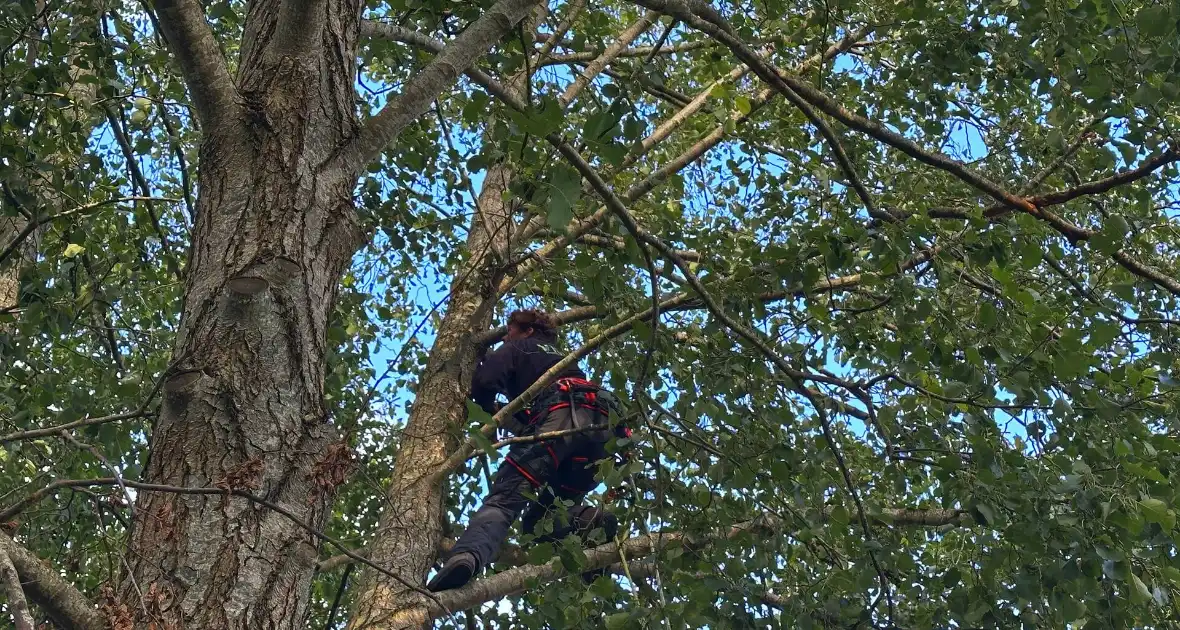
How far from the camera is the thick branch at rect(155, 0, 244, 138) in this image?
268 centimetres

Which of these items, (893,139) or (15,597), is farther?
(893,139)

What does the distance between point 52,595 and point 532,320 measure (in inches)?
137

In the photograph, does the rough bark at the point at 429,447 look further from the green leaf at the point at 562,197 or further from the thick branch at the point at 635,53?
the green leaf at the point at 562,197

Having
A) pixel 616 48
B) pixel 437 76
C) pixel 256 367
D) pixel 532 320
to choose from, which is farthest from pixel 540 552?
pixel 616 48

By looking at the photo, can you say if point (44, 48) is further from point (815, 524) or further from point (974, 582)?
point (974, 582)

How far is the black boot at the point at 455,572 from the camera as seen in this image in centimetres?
444

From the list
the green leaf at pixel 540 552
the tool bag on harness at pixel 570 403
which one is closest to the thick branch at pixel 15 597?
the green leaf at pixel 540 552

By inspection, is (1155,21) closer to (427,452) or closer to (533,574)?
(533,574)

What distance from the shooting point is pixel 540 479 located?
518 centimetres

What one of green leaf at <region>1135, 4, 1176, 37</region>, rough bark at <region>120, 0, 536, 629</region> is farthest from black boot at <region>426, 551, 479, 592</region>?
green leaf at <region>1135, 4, 1176, 37</region>

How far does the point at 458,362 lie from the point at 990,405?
275 cm

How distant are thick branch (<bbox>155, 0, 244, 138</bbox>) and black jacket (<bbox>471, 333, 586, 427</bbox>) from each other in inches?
103

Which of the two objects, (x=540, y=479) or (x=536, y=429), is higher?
(x=536, y=429)

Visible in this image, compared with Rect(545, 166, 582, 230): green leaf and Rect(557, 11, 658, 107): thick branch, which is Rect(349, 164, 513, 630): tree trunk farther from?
Rect(545, 166, 582, 230): green leaf
